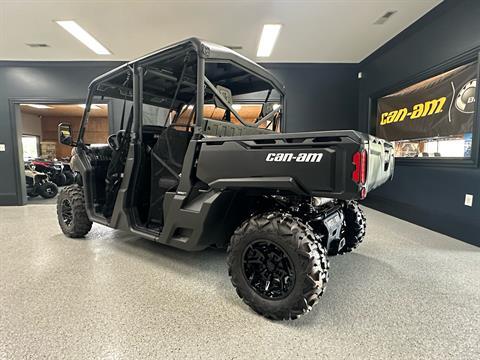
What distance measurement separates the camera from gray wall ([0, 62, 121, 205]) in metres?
5.35

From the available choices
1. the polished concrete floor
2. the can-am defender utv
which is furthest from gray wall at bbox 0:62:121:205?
the polished concrete floor

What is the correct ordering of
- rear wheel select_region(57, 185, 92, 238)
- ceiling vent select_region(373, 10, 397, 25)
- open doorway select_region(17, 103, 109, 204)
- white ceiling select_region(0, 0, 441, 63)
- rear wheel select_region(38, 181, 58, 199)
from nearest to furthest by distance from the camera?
rear wheel select_region(57, 185, 92, 238)
white ceiling select_region(0, 0, 441, 63)
ceiling vent select_region(373, 10, 397, 25)
rear wheel select_region(38, 181, 58, 199)
open doorway select_region(17, 103, 109, 204)

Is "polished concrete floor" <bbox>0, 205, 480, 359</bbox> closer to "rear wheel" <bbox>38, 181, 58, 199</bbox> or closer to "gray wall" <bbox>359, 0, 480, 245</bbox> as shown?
"gray wall" <bbox>359, 0, 480, 245</bbox>

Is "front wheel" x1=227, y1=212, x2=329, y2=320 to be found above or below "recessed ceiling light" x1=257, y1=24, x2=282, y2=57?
below

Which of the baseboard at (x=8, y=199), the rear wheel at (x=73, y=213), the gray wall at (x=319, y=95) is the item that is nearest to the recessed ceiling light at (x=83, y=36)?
the rear wheel at (x=73, y=213)

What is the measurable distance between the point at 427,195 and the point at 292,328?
129 inches

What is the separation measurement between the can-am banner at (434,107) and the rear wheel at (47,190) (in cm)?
788

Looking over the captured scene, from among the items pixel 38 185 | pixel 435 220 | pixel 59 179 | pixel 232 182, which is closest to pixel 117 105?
pixel 38 185

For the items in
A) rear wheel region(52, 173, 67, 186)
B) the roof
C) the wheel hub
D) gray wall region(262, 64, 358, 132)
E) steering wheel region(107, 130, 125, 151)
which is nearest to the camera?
the wheel hub

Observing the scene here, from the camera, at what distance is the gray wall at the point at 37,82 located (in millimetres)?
5352

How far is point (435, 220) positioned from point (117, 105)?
6273 millimetres

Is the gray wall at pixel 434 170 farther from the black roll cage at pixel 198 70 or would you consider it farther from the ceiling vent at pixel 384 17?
the black roll cage at pixel 198 70

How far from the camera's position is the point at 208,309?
5.28ft

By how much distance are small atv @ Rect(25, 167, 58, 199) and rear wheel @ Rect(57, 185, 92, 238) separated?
420cm
